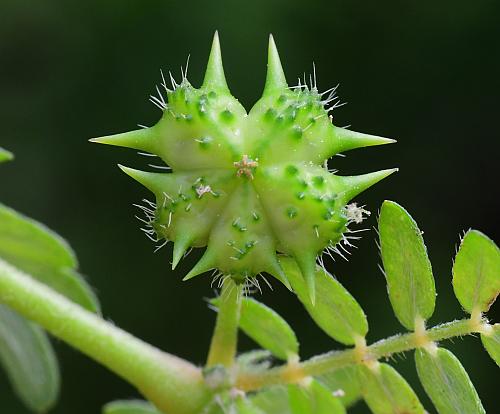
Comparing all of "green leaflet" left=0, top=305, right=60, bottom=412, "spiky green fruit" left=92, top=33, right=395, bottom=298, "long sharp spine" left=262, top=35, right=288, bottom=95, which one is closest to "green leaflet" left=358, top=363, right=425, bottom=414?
"spiky green fruit" left=92, top=33, right=395, bottom=298

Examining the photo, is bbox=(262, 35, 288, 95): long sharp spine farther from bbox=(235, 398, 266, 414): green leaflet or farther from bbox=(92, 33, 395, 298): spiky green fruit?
bbox=(235, 398, 266, 414): green leaflet

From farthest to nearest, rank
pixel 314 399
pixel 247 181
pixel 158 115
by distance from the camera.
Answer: pixel 158 115 → pixel 314 399 → pixel 247 181

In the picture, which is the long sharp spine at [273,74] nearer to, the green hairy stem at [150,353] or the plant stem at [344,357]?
the green hairy stem at [150,353]

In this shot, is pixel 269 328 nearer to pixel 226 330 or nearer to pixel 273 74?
pixel 226 330

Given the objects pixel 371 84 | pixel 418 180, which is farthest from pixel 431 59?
pixel 418 180

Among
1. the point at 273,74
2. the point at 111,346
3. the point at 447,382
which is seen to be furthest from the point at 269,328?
the point at 273,74

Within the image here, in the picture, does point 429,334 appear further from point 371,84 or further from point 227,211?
point 371,84

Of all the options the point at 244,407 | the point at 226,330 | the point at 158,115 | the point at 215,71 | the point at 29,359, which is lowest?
the point at 244,407
